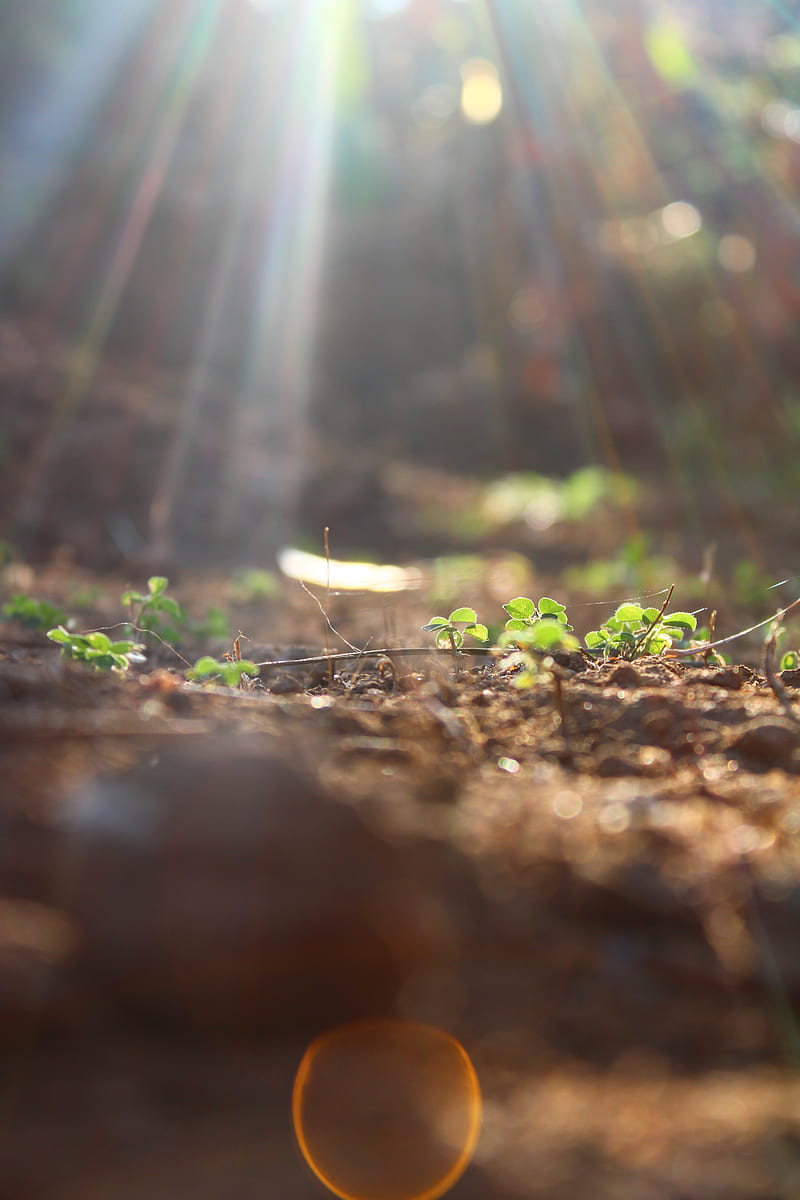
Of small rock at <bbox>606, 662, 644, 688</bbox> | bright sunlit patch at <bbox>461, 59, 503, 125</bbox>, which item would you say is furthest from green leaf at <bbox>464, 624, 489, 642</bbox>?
bright sunlit patch at <bbox>461, 59, 503, 125</bbox>

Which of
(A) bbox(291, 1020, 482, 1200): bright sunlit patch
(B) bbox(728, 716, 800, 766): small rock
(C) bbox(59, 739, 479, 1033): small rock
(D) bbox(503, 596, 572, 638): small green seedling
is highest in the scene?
(D) bbox(503, 596, 572, 638): small green seedling

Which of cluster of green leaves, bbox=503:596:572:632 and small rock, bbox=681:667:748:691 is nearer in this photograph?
cluster of green leaves, bbox=503:596:572:632

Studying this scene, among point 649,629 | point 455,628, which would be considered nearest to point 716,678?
point 649,629

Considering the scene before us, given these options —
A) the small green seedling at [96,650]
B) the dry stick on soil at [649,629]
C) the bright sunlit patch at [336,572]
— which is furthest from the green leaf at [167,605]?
the bright sunlit patch at [336,572]

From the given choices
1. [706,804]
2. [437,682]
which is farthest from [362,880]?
[437,682]

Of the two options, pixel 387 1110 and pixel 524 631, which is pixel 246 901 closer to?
pixel 387 1110

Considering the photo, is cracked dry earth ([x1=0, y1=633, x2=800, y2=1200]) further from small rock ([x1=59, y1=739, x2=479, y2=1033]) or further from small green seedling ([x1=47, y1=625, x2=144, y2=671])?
small green seedling ([x1=47, y1=625, x2=144, y2=671])
